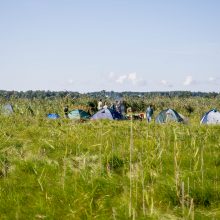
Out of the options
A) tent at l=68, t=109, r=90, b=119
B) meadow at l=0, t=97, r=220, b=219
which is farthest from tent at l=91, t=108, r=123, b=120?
meadow at l=0, t=97, r=220, b=219

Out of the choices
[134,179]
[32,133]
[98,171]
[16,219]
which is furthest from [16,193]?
[32,133]

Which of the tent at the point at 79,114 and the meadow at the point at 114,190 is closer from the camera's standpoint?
the meadow at the point at 114,190

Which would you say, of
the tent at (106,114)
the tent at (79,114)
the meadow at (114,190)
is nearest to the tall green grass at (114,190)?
the meadow at (114,190)

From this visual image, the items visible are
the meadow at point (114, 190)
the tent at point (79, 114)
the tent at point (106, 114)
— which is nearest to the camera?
the meadow at point (114, 190)

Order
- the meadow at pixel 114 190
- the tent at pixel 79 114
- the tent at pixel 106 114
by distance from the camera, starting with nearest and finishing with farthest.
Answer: the meadow at pixel 114 190 → the tent at pixel 106 114 → the tent at pixel 79 114

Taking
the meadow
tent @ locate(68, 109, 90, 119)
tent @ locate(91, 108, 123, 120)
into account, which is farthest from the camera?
tent @ locate(68, 109, 90, 119)

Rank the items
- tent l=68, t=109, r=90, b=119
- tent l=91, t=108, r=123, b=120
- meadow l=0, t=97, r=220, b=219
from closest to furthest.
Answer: meadow l=0, t=97, r=220, b=219 < tent l=91, t=108, r=123, b=120 < tent l=68, t=109, r=90, b=119

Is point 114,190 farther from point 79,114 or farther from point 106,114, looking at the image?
point 79,114

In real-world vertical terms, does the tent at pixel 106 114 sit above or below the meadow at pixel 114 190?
above

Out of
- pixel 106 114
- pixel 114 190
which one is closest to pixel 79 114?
pixel 106 114

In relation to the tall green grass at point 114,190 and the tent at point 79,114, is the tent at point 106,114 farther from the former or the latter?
the tall green grass at point 114,190

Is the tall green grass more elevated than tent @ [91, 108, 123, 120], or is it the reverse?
tent @ [91, 108, 123, 120]

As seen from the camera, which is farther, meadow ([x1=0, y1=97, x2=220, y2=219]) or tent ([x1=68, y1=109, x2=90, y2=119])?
tent ([x1=68, y1=109, x2=90, y2=119])

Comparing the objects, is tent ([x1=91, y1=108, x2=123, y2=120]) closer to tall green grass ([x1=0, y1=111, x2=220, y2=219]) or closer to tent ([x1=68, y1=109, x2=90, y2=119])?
tent ([x1=68, y1=109, x2=90, y2=119])
